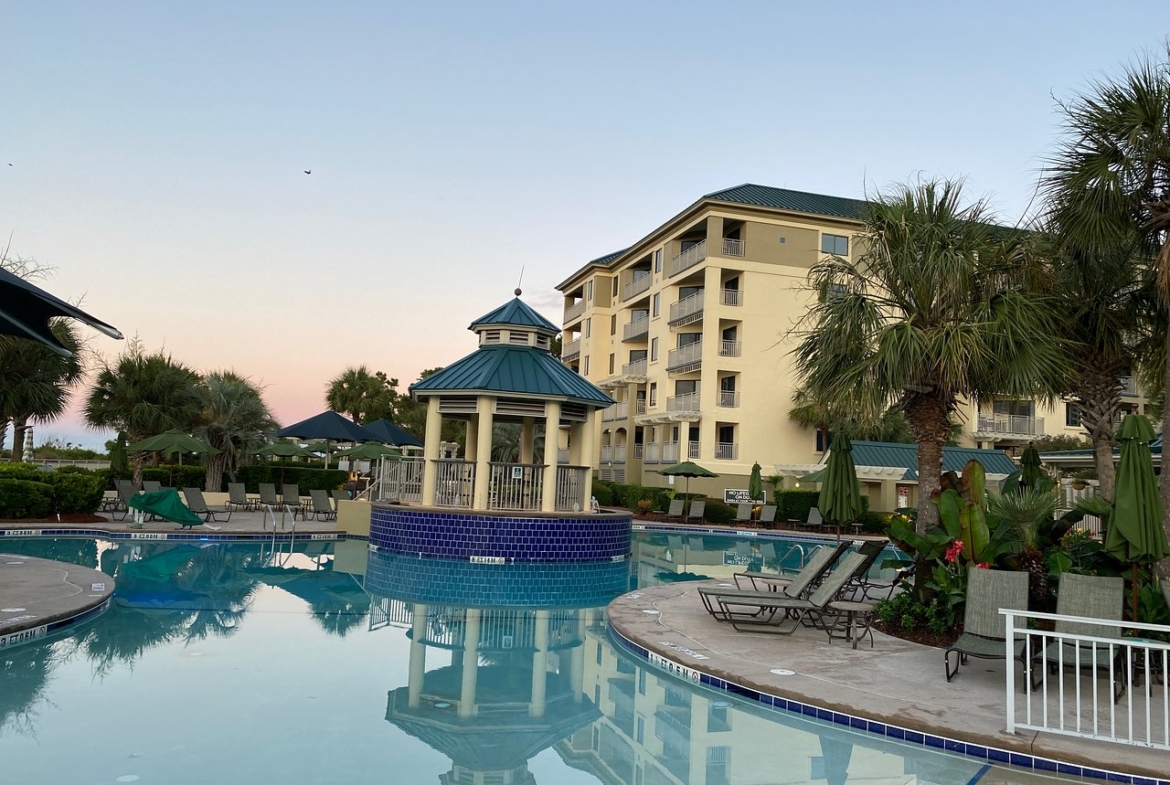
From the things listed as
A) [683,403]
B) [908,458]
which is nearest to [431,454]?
[683,403]

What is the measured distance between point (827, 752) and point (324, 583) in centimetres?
1041

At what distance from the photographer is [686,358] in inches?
1574

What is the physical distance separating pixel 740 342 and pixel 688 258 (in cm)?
504

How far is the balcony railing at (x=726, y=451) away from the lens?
38062 mm

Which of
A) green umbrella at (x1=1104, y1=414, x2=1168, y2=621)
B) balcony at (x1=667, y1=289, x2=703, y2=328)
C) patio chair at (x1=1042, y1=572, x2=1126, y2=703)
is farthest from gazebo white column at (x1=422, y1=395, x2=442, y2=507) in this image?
balcony at (x1=667, y1=289, x2=703, y2=328)

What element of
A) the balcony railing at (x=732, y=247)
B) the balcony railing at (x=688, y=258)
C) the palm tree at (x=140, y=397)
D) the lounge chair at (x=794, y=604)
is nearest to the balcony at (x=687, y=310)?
the balcony railing at (x=688, y=258)

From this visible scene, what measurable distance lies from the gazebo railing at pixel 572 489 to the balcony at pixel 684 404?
19394 millimetres

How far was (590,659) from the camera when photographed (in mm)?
9172

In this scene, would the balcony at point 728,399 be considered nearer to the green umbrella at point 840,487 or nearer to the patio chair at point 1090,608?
the green umbrella at point 840,487

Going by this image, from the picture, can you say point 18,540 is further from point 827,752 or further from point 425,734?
point 827,752

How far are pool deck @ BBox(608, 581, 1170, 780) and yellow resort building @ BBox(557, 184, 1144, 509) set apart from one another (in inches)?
1045

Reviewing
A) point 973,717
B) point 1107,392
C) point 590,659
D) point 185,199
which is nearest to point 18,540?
point 185,199

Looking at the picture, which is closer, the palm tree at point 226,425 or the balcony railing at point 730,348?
the palm tree at point 226,425

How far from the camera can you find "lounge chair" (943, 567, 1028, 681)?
7.35 meters
